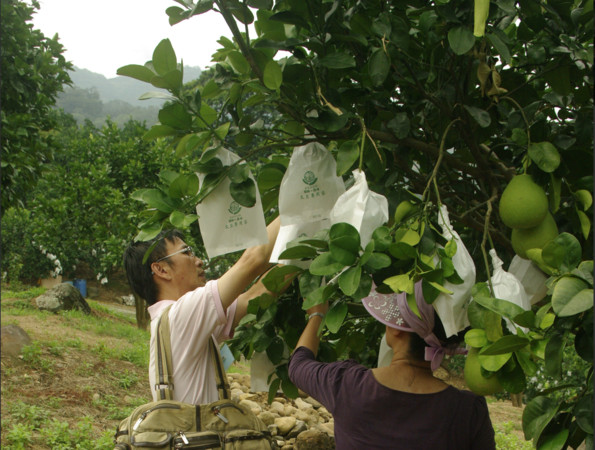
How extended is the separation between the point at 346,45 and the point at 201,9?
1.95ft

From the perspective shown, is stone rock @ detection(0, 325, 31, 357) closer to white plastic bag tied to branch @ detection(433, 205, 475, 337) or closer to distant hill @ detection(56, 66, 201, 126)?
white plastic bag tied to branch @ detection(433, 205, 475, 337)

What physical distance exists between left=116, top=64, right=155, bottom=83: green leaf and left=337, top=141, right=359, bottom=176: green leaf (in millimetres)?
489

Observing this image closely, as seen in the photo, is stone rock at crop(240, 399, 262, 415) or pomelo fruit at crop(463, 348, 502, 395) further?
stone rock at crop(240, 399, 262, 415)

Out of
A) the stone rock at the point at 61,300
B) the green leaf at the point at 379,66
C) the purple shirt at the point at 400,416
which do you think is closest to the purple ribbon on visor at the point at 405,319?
the purple shirt at the point at 400,416

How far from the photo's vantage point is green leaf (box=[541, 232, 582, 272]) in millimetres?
1159

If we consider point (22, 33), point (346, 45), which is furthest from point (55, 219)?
point (346, 45)

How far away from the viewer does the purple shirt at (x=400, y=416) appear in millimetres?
1531

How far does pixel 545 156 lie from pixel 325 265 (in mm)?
599

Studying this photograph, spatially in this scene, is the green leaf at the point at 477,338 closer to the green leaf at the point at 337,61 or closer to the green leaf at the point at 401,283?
the green leaf at the point at 401,283

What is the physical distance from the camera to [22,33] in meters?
5.73

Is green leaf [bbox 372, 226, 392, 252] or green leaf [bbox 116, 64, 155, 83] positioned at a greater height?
green leaf [bbox 116, 64, 155, 83]

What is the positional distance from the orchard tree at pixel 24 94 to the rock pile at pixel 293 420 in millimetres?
2647

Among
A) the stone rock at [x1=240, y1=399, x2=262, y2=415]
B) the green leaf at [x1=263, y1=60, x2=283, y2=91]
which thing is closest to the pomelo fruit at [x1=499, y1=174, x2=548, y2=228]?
the green leaf at [x1=263, y1=60, x2=283, y2=91]

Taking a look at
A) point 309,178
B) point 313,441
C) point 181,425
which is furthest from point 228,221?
point 313,441
